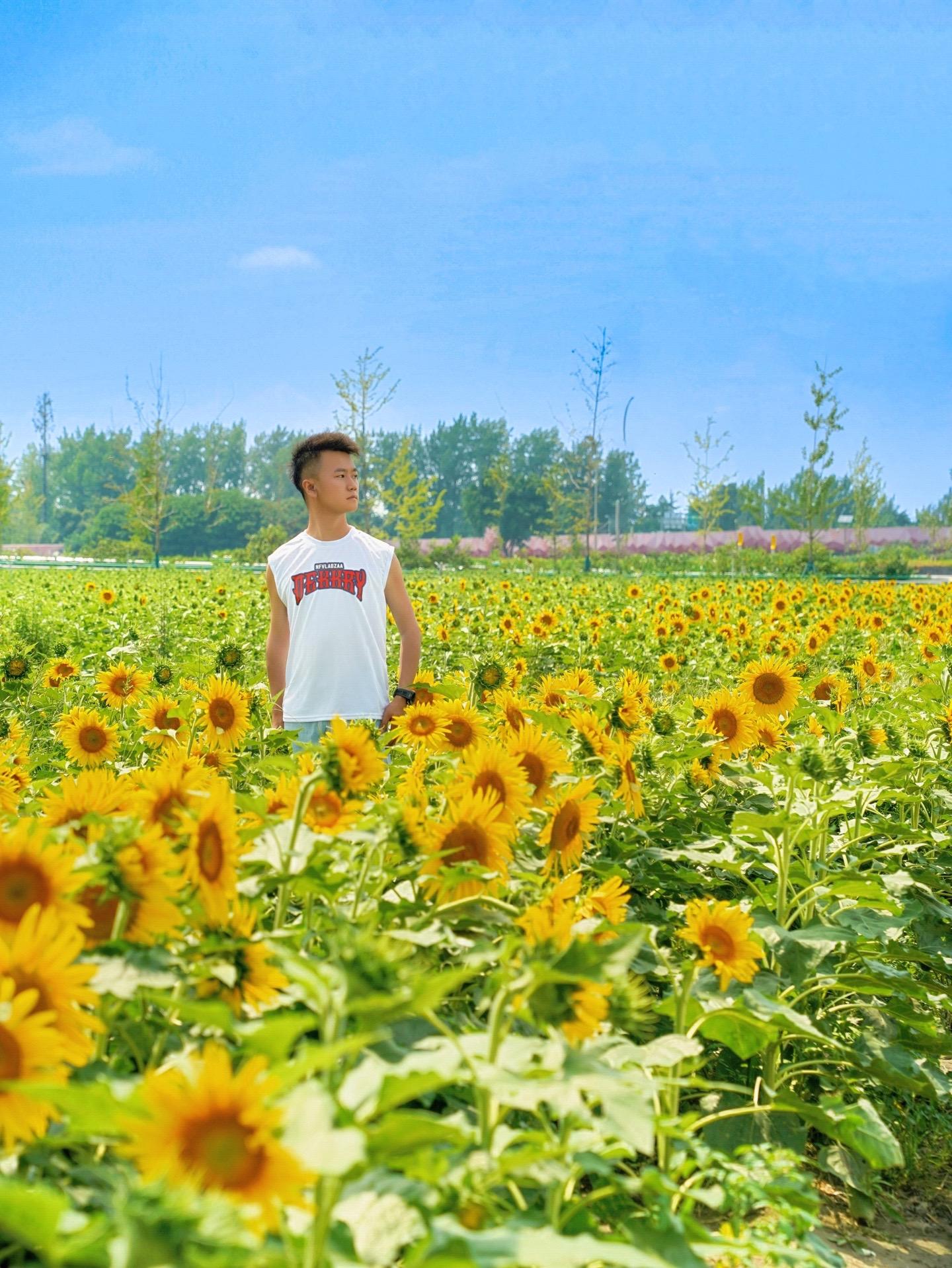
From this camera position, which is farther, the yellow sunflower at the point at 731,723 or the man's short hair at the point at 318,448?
the man's short hair at the point at 318,448

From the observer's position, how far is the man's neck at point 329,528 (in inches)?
169

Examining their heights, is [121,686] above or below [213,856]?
below

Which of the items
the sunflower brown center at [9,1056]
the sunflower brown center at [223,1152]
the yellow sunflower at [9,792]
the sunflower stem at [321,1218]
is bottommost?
the sunflower stem at [321,1218]

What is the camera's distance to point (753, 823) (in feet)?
8.21

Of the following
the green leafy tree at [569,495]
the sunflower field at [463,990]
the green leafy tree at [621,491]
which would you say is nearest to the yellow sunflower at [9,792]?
the sunflower field at [463,990]

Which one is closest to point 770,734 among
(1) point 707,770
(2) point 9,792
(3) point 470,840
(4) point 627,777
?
(1) point 707,770

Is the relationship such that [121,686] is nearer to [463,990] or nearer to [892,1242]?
[463,990]

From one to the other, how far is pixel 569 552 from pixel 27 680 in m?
45.3

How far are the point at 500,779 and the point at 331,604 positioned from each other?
2.39 m

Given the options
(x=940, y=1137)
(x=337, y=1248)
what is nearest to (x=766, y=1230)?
(x=337, y=1248)

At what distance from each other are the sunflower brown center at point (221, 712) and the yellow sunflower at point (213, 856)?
1.55 m

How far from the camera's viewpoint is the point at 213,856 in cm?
149

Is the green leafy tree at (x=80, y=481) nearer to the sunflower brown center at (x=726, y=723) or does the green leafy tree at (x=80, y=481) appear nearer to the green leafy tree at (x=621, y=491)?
the green leafy tree at (x=621, y=491)

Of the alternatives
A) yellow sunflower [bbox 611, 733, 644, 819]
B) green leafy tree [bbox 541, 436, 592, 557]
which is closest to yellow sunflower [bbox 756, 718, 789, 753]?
yellow sunflower [bbox 611, 733, 644, 819]
